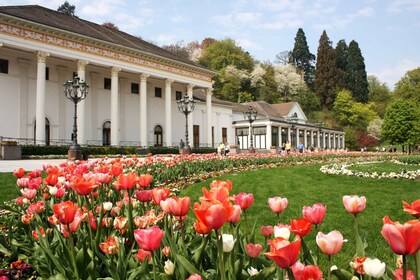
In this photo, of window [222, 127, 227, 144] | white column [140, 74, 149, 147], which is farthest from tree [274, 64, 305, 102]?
white column [140, 74, 149, 147]

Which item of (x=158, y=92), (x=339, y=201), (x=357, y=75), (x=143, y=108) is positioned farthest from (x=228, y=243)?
(x=357, y=75)

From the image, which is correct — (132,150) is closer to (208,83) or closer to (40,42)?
(40,42)

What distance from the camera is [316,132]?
6962cm

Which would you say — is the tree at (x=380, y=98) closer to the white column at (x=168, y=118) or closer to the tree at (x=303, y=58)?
the tree at (x=303, y=58)

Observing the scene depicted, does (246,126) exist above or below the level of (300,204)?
above

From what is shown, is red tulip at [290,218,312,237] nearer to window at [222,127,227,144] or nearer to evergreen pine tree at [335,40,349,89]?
window at [222,127,227,144]

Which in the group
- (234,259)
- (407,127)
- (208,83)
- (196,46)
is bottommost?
(234,259)

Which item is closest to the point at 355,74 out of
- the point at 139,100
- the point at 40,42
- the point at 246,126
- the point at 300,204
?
the point at 246,126

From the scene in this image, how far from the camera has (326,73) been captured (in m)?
92.4

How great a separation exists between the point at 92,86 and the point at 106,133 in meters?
5.35

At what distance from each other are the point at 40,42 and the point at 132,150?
1256 centimetres

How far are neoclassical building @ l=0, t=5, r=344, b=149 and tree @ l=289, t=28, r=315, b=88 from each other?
5688cm

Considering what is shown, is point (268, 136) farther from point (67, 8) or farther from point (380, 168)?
point (67, 8)

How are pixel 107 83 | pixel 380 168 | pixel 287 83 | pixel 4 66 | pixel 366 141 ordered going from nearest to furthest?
pixel 380 168, pixel 4 66, pixel 107 83, pixel 366 141, pixel 287 83
